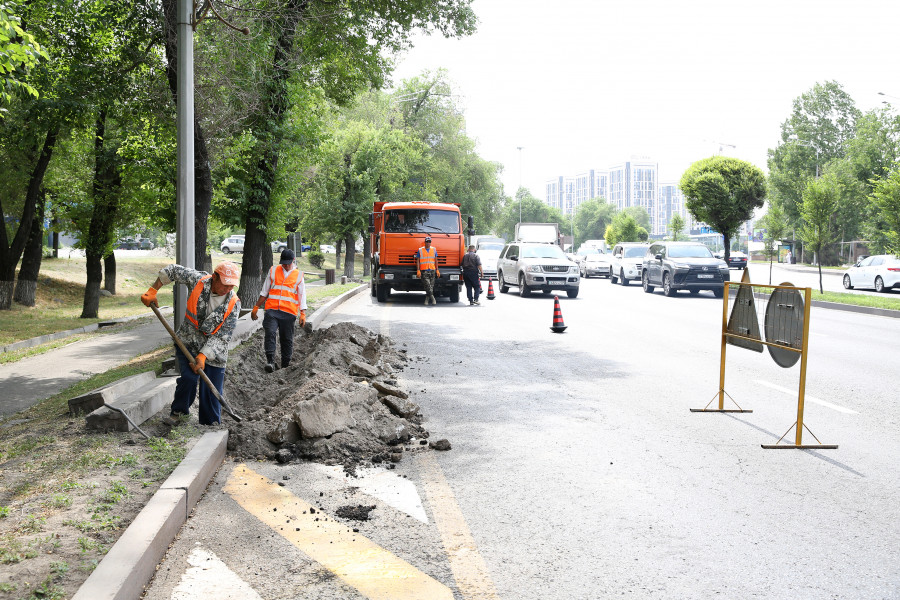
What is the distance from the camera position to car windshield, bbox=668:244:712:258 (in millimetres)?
27516

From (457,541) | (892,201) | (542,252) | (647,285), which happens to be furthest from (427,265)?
(892,201)

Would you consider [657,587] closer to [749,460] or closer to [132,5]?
[749,460]

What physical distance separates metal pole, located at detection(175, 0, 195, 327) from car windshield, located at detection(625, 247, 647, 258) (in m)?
27.6

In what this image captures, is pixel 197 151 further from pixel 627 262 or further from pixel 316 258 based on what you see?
pixel 316 258

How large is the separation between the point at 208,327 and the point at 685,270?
22.1 meters

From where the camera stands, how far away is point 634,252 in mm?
35688

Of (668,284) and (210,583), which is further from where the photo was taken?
(668,284)

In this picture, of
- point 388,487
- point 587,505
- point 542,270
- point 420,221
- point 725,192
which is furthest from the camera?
point 725,192

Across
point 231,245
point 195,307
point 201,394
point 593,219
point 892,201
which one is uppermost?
point 593,219

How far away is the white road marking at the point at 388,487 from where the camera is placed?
4.98 meters

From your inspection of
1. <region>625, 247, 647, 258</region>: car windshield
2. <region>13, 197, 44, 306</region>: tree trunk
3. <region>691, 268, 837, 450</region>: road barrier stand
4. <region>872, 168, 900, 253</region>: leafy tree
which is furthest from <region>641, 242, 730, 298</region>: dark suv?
<region>13, 197, 44, 306</region>: tree trunk

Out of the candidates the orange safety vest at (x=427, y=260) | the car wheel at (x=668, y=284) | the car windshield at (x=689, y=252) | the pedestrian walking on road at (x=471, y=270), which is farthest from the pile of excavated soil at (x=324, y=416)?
the car windshield at (x=689, y=252)

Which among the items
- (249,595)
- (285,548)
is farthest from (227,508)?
(249,595)

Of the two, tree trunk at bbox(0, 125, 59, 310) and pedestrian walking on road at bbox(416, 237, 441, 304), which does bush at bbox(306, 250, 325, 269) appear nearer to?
tree trunk at bbox(0, 125, 59, 310)
